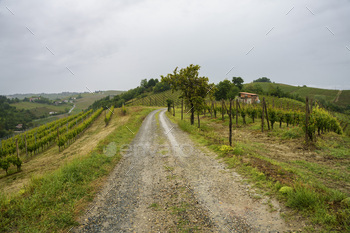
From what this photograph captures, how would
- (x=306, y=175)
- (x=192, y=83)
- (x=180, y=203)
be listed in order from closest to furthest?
(x=180, y=203) → (x=306, y=175) → (x=192, y=83)

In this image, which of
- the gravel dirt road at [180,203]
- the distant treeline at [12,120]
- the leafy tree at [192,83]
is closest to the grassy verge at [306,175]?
the gravel dirt road at [180,203]

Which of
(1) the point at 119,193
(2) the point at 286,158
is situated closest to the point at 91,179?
(1) the point at 119,193

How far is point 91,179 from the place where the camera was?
7.75 meters

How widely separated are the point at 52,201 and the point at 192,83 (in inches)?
704

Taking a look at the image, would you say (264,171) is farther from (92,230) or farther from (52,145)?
(52,145)

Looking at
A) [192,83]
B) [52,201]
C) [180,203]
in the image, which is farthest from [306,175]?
[192,83]

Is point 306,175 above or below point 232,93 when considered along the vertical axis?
below

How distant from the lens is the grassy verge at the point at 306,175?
172 inches

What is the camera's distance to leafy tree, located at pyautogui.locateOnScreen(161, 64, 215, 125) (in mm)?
20812

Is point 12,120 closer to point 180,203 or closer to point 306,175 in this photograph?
point 180,203

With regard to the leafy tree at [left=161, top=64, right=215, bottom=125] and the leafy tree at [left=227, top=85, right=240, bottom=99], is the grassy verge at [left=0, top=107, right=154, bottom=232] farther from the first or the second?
the leafy tree at [left=227, top=85, right=240, bottom=99]

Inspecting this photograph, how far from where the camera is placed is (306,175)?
7.13 meters

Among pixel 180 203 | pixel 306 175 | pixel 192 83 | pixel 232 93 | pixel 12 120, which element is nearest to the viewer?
pixel 180 203

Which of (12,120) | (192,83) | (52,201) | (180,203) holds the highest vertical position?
(192,83)
